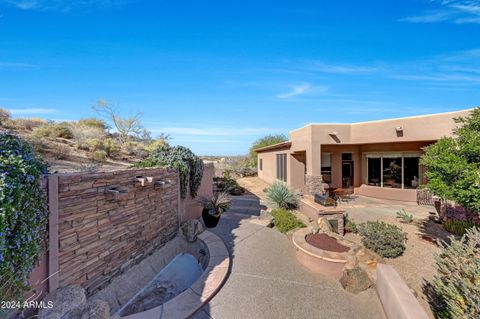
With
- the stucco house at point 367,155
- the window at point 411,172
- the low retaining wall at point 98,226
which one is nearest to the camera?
the low retaining wall at point 98,226

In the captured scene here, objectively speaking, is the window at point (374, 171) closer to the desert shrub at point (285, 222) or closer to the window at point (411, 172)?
the window at point (411, 172)

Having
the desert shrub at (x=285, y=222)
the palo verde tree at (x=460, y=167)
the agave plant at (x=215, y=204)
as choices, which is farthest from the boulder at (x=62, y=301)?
the palo verde tree at (x=460, y=167)

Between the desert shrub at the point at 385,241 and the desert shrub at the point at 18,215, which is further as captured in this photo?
the desert shrub at the point at 385,241

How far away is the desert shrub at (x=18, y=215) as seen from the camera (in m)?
2.46

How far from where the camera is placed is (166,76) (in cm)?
1443

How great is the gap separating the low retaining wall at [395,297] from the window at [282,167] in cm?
1159

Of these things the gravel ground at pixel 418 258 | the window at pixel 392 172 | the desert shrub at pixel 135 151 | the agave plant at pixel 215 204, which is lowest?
the gravel ground at pixel 418 258

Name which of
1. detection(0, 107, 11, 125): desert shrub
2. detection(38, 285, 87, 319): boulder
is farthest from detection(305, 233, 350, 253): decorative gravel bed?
detection(0, 107, 11, 125): desert shrub

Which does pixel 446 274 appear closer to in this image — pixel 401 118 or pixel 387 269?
pixel 387 269

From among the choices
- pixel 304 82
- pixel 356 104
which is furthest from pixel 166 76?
pixel 356 104

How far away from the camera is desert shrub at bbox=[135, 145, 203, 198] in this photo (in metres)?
7.42

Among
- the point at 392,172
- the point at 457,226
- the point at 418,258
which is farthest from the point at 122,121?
the point at 457,226

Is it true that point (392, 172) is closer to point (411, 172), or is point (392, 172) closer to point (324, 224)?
point (411, 172)

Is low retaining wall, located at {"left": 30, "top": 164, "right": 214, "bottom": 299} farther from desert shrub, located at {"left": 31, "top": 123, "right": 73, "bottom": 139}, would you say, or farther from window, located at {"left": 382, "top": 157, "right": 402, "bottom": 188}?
window, located at {"left": 382, "top": 157, "right": 402, "bottom": 188}
